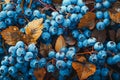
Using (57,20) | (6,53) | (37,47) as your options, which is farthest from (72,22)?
(6,53)

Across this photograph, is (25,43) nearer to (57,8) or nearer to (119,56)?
(57,8)

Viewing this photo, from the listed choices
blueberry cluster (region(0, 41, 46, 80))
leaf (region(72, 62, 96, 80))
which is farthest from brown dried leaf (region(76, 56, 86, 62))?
blueberry cluster (region(0, 41, 46, 80))

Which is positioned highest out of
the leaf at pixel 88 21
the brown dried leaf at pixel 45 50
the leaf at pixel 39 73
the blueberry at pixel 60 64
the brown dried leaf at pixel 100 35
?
the leaf at pixel 88 21

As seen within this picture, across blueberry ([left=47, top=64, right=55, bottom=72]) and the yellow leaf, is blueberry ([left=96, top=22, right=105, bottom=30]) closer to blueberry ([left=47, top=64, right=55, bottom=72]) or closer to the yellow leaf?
the yellow leaf

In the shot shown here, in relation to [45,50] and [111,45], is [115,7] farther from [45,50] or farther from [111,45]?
[45,50]

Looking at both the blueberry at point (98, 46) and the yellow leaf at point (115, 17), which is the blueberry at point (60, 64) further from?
the yellow leaf at point (115, 17)

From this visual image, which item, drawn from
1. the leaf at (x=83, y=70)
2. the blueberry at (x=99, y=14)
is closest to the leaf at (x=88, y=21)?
the blueberry at (x=99, y=14)
